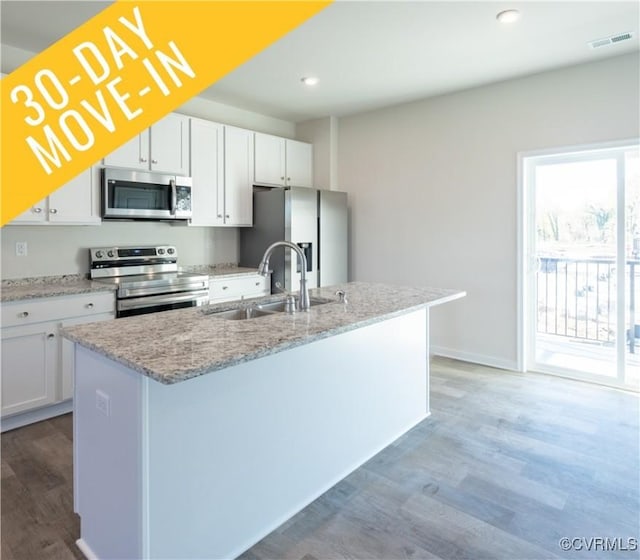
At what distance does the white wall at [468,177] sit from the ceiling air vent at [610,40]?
0.31m

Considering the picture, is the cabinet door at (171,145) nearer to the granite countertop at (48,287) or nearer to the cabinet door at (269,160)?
the cabinet door at (269,160)

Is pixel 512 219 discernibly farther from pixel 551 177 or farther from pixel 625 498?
pixel 625 498

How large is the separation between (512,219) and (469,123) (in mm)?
1018

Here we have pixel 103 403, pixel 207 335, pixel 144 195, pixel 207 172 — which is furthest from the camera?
pixel 207 172

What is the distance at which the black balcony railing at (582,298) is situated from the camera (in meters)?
3.63

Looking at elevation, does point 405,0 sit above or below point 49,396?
above

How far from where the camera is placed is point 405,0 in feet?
8.63

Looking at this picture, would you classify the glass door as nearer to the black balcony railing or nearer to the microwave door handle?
the black balcony railing

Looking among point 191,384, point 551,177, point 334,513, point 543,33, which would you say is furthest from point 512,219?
point 191,384

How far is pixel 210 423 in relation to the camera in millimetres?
1628

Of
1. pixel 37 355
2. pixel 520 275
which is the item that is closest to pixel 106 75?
pixel 37 355

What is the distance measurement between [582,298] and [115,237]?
4088 mm

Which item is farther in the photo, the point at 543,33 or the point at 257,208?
the point at 257,208

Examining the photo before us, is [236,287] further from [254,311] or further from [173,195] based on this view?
[254,311]
